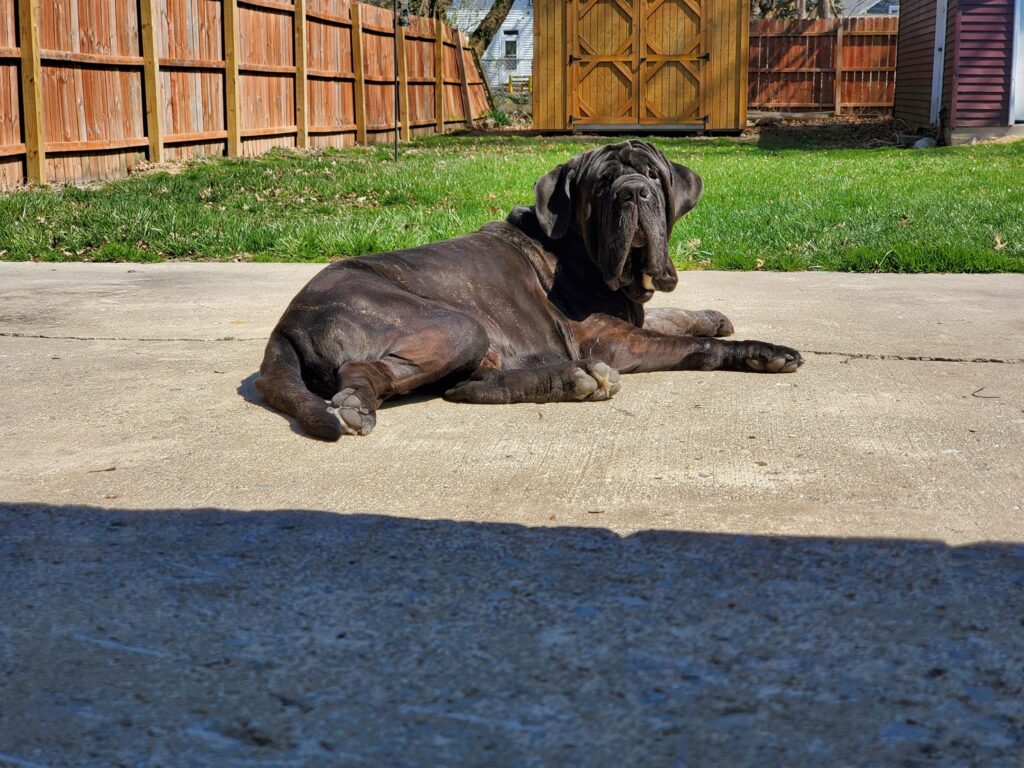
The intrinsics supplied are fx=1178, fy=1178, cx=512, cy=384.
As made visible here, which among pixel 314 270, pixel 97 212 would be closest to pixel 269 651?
pixel 314 270

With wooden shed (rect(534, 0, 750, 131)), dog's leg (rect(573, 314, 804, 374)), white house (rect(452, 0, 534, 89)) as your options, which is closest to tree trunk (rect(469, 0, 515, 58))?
wooden shed (rect(534, 0, 750, 131))

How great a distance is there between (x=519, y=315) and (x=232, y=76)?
13075 mm

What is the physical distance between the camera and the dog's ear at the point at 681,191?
17.0 feet

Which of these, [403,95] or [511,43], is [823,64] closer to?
[403,95]

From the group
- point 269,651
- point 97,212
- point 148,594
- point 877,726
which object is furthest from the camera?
point 97,212

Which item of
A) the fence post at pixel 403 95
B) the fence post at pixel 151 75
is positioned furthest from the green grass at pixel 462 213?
the fence post at pixel 403 95

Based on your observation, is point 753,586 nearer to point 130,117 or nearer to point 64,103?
point 64,103

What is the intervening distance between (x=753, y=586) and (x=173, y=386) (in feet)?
9.59

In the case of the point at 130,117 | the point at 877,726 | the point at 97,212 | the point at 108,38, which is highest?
the point at 108,38

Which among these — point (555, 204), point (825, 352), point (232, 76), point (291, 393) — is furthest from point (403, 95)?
point (291, 393)

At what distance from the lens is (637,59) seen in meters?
25.4

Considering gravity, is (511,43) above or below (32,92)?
above

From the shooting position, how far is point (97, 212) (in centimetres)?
1035

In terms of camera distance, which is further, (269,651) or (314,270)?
(314,270)
